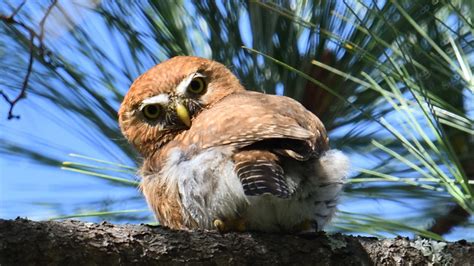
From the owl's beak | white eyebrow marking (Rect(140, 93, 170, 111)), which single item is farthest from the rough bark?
white eyebrow marking (Rect(140, 93, 170, 111))

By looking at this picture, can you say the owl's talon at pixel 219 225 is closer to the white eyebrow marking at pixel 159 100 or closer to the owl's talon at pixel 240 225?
the owl's talon at pixel 240 225

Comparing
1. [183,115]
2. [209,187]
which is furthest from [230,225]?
[183,115]

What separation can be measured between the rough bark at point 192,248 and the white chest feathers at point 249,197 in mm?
150

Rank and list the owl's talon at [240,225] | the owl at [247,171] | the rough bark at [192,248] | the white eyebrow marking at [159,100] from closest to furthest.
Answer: the rough bark at [192,248] → the owl at [247,171] → the owl's talon at [240,225] → the white eyebrow marking at [159,100]

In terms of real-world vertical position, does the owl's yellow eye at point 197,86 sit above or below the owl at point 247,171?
above

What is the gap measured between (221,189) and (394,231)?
93 cm

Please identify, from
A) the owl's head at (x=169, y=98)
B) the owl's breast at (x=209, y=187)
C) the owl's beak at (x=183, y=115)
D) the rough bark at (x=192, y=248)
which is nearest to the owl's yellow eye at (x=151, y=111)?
the owl's head at (x=169, y=98)

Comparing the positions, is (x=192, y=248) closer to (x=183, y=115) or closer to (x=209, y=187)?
(x=209, y=187)

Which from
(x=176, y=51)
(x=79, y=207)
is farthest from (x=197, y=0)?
(x=79, y=207)

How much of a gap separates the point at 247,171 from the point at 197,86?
1.04m

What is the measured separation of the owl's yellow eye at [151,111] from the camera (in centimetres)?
308

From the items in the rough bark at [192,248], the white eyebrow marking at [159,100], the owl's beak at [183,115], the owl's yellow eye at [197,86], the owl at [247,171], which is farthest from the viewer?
the owl's yellow eye at [197,86]

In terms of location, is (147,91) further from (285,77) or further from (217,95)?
(285,77)

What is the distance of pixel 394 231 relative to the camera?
9.94 feet
